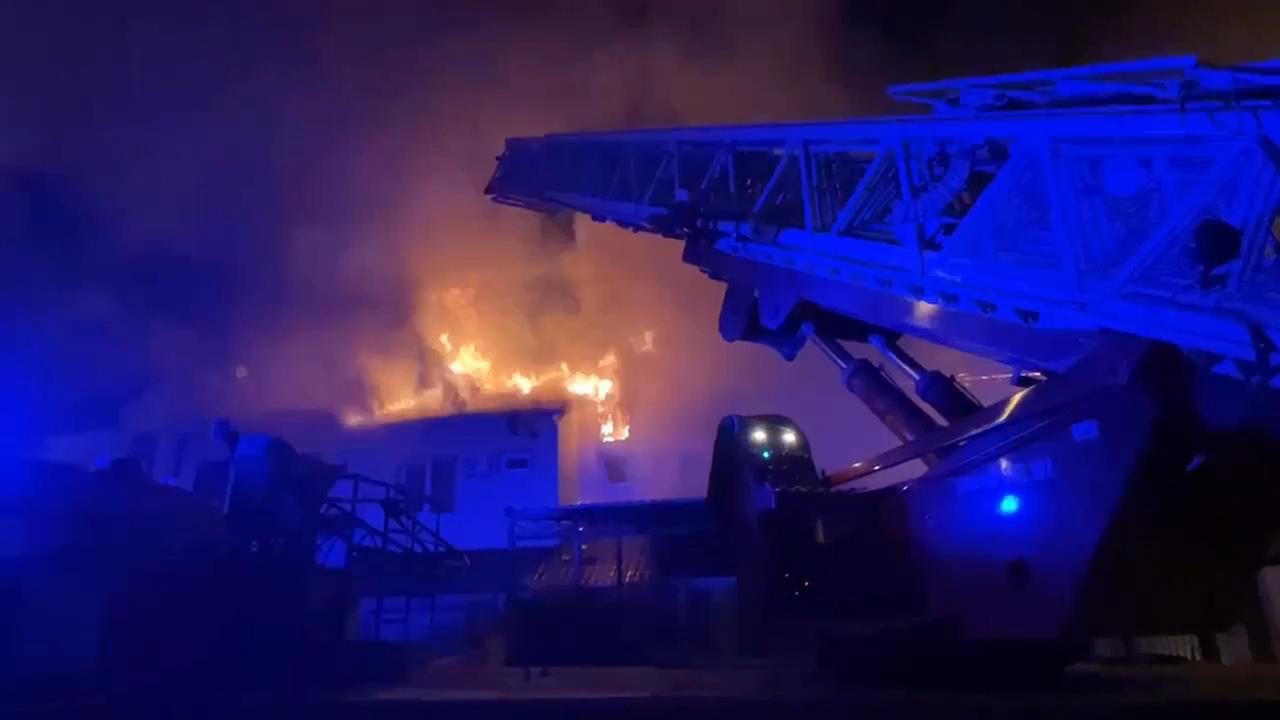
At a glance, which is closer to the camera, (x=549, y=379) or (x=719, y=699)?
(x=719, y=699)

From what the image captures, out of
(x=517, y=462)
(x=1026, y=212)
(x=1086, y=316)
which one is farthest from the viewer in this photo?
(x=517, y=462)

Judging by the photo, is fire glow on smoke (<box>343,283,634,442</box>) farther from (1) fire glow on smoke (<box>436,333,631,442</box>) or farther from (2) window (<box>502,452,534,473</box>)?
(2) window (<box>502,452,534,473</box>)

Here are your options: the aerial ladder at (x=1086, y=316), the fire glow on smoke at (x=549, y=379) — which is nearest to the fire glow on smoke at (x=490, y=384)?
the fire glow on smoke at (x=549, y=379)

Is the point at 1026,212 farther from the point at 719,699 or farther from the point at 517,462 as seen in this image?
the point at 517,462

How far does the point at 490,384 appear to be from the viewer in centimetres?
3269

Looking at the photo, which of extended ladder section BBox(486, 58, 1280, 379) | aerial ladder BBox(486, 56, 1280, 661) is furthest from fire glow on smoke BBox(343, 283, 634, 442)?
aerial ladder BBox(486, 56, 1280, 661)

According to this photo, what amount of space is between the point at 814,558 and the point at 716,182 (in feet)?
10.4

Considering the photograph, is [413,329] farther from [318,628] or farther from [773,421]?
[773,421]

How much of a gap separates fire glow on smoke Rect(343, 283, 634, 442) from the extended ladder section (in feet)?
79.8

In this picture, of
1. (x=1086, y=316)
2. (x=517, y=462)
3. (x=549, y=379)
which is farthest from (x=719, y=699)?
(x=549, y=379)

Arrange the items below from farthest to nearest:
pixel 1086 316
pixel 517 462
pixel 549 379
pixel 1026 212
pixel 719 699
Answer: pixel 549 379, pixel 517 462, pixel 1026 212, pixel 1086 316, pixel 719 699

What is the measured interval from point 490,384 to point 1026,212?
97.1 ft

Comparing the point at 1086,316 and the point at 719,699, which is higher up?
the point at 1086,316

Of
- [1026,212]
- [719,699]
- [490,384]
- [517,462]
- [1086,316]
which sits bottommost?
[719,699]
